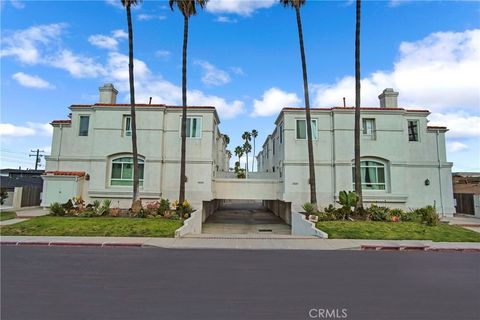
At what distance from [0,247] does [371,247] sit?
15235 mm

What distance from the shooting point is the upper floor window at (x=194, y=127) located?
22.9m

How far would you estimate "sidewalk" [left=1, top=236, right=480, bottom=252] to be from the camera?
1257 cm

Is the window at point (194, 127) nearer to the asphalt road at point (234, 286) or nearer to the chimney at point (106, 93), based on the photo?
the chimney at point (106, 93)

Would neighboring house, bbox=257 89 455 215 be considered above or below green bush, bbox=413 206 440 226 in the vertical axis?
above

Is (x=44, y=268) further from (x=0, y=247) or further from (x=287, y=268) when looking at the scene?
(x=287, y=268)

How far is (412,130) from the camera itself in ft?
77.9

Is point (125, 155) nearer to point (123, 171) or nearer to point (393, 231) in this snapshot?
point (123, 171)

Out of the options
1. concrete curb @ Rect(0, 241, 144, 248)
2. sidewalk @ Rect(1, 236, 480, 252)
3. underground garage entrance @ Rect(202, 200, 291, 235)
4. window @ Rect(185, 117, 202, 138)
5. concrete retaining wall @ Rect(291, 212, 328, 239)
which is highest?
window @ Rect(185, 117, 202, 138)

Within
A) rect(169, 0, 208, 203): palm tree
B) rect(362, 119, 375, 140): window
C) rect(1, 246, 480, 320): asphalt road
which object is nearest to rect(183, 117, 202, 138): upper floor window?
rect(169, 0, 208, 203): palm tree

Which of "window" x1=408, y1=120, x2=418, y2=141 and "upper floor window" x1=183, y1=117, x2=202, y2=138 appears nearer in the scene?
"upper floor window" x1=183, y1=117, x2=202, y2=138

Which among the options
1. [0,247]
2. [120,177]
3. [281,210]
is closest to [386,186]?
[281,210]

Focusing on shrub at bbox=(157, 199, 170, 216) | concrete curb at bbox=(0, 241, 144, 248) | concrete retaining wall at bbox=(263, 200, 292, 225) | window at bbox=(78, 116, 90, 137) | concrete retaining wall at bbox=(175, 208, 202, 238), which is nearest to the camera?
concrete curb at bbox=(0, 241, 144, 248)
